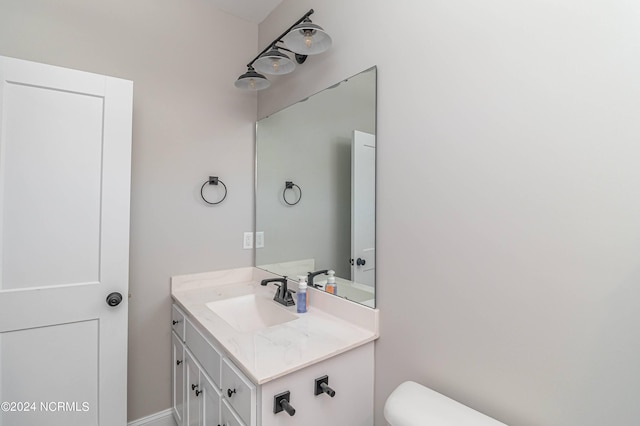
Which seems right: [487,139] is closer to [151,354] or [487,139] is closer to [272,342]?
[272,342]

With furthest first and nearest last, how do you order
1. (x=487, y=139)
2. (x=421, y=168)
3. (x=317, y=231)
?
(x=317, y=231) → (x=421, y=168) → (x=487, y=139)

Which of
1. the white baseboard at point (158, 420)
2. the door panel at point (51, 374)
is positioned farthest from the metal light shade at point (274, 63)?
the white baseboard at point (158, 420)

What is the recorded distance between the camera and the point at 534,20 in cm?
92

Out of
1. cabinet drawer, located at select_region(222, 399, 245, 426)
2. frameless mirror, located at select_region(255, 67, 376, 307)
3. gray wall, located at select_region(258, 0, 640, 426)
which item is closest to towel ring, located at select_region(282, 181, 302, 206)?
frameless mirror, located at select_region(255, 67, 376, 307)

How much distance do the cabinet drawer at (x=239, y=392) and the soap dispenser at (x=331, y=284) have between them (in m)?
0.62

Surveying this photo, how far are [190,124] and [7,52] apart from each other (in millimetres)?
887

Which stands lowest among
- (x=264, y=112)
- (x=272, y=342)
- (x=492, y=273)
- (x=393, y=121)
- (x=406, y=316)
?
(x=272, y=342)

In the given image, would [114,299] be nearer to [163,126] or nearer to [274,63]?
[163,126]

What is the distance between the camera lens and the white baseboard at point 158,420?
1.83 metres

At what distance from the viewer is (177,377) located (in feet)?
5.96

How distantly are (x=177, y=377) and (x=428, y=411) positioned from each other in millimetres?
1527

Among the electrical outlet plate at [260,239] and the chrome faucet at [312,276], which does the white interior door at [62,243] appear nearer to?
the electrical outlet plate at [260,239]

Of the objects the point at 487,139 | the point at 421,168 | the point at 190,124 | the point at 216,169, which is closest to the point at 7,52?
the point at 190,124

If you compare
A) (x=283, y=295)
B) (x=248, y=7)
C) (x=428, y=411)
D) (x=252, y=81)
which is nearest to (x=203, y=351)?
(x=283, y=295)
